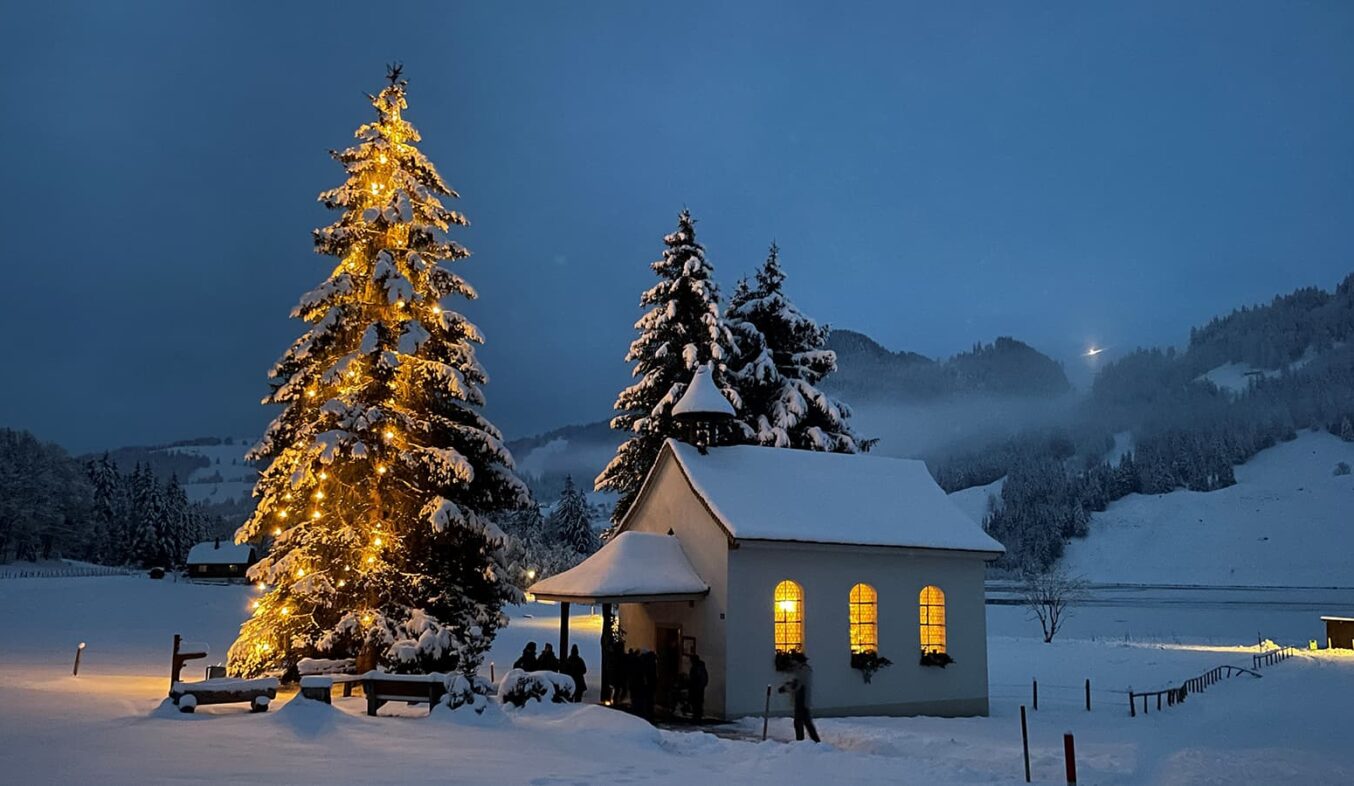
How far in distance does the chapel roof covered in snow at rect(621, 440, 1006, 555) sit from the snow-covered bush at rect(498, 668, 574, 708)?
524 cm

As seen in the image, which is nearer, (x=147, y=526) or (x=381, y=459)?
(x=381, y=459)

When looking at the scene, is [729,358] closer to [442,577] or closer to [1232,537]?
[442,577]

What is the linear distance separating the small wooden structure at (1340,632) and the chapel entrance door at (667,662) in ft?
153

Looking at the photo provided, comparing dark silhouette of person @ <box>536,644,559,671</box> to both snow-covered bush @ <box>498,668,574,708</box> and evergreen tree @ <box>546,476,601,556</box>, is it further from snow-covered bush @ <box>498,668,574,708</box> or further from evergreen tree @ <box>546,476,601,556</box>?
evergreen tree @ <box>546,476,601,556</box>

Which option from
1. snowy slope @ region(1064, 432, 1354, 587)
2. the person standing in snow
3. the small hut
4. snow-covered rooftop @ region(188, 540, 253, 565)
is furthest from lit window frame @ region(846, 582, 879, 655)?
snowy slope @ region(1064, 432, 1354, 587)

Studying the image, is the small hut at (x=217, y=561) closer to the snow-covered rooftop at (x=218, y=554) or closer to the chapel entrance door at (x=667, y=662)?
the snow-covered rooftop at (x=218, y=554)

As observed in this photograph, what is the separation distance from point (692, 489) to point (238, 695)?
1078cm

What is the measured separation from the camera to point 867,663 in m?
22.5

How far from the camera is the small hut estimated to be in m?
85.7

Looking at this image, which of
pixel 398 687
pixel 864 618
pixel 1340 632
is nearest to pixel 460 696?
pixel 398 687

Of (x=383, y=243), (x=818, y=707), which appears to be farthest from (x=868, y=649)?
(x=383, y=243)

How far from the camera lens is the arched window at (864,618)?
22.9 meters

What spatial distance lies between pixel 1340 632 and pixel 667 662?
48.5m

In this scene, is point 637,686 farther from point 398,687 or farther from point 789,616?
point 398,687
